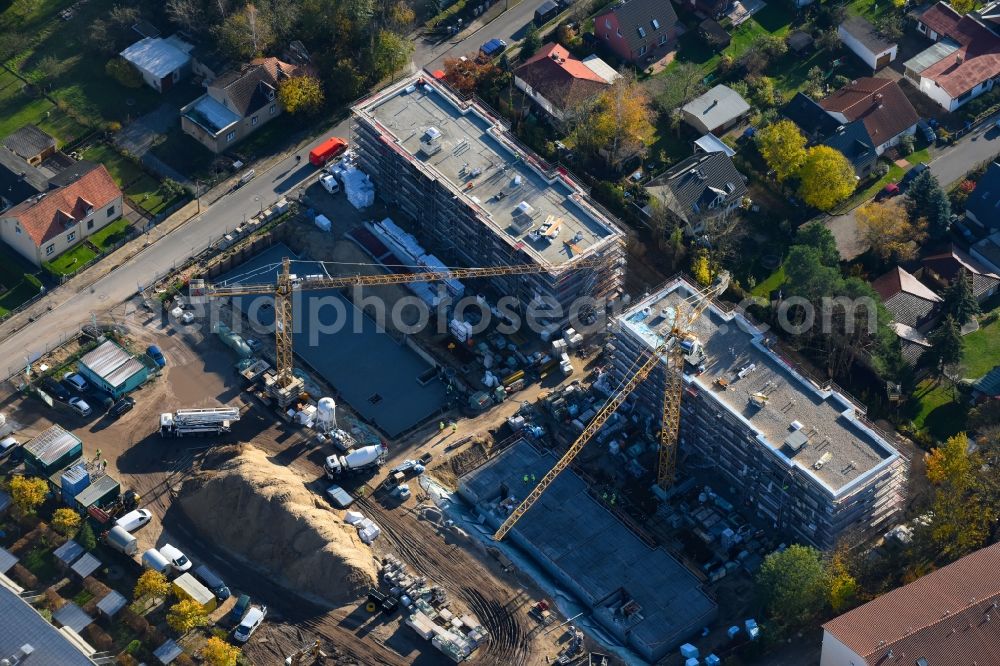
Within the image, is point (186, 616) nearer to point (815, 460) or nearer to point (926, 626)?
point (815, 460)

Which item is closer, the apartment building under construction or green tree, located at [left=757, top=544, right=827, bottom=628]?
green tree, located at [left=757, top=544, right=827, bottom=628]

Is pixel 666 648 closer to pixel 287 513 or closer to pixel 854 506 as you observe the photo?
pixel 854 506

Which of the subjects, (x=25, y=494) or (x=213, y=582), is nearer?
(x=213, y=582)

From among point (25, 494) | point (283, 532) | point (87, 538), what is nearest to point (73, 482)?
point (25, 494)

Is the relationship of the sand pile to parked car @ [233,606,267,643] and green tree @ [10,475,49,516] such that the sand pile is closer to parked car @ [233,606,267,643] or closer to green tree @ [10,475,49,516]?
parked car @ [233,606,267,643]

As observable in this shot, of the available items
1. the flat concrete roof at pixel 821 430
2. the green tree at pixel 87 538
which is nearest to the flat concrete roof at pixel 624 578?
the flat concrete roof at pixel 821 430

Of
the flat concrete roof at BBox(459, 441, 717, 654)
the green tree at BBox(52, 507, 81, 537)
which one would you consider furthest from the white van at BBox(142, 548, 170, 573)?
the flat concrete roof at BBox(459, 441, 717, 654)

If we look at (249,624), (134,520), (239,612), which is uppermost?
(134,520)
